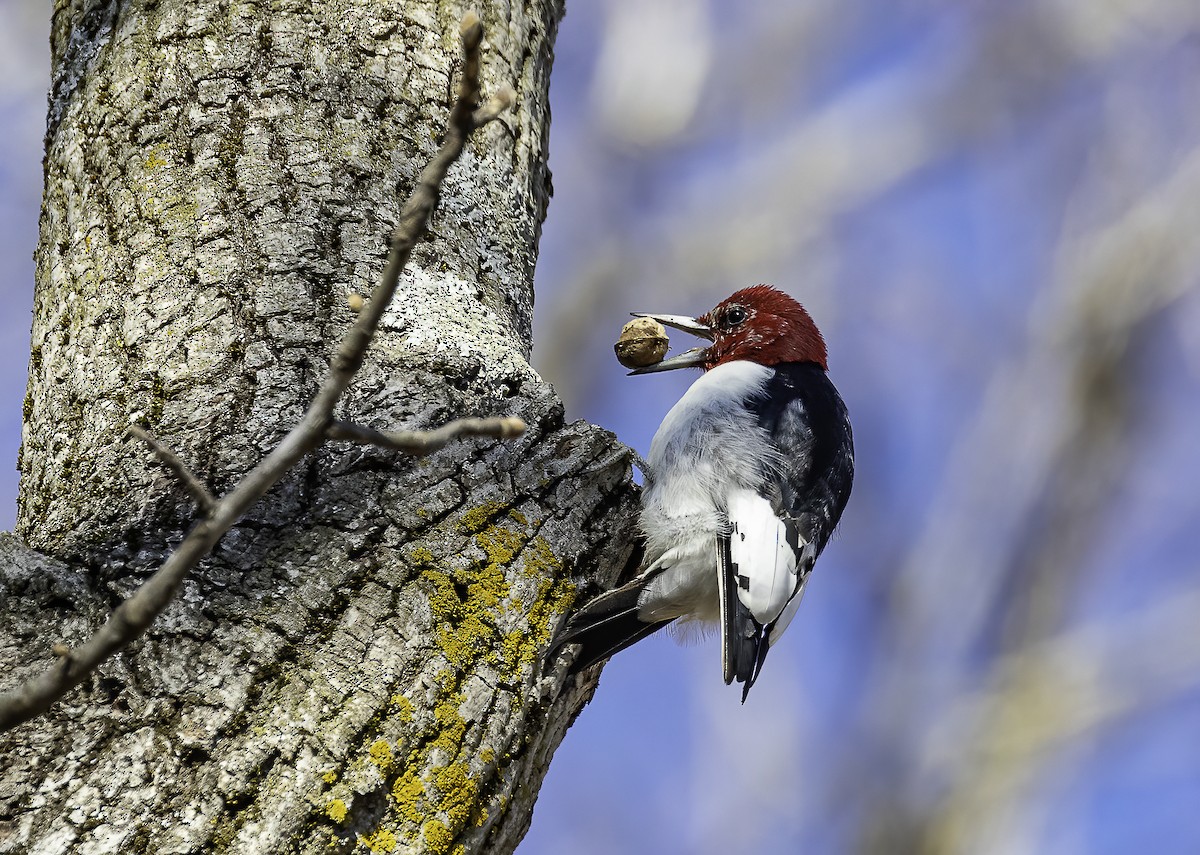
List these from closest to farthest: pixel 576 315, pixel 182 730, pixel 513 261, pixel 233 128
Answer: pixel 182 730 → pixel 233 128 → pixel 513 261 → pixel 576 315

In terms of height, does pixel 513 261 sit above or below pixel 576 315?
below

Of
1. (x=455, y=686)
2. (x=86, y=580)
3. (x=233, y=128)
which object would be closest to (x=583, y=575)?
(x=455, y=686)

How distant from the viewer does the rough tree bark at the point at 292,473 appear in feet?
4.25

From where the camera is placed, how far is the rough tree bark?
51.0 inches

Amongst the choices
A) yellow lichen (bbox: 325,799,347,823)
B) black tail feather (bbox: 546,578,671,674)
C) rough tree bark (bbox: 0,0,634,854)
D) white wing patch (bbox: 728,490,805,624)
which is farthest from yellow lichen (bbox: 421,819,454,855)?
white wing patch (bbox: 728,490,805,624)

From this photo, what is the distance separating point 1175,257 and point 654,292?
2396 millimetres

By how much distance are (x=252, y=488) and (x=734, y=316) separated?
267cm

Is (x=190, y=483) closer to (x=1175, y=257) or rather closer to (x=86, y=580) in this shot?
(x=86, y=580)

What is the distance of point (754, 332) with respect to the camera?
11.1 ft

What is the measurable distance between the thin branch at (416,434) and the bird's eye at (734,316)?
95.5 inches

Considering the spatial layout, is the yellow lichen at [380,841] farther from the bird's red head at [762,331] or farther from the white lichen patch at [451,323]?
the bird's red head at [762,331]

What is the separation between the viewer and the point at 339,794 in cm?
130

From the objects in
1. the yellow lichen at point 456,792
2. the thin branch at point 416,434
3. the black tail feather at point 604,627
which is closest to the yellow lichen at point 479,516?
the black tail feather at point 604,627

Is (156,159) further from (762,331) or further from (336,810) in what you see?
(762,331)
